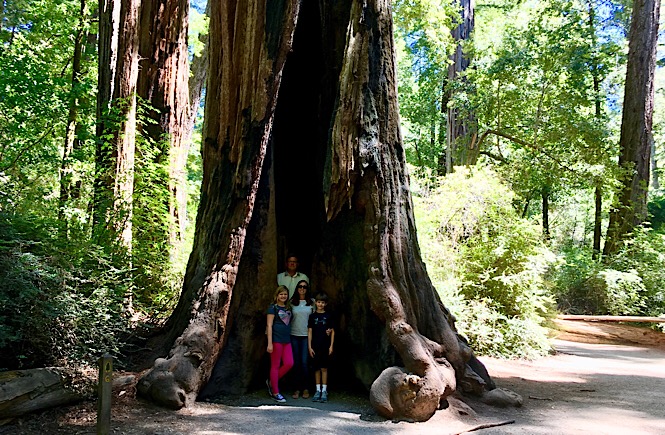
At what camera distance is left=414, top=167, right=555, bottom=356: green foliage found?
1105 centimetres

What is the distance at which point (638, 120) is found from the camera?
698 inches

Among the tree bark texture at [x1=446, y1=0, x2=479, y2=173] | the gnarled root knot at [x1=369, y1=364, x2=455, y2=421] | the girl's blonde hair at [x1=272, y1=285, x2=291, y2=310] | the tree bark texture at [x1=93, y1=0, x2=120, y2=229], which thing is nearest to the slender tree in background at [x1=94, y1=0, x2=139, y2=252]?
the tree bark texture at [x1=93, y1=0, x2=120, y2=229]

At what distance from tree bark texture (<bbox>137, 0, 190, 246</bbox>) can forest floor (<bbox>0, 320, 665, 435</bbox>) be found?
482 centimetres

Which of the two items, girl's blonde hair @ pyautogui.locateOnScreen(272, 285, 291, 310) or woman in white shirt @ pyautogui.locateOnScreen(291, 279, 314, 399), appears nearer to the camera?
girl's blonde hair @ pyautogui.locateOnScreen(272, 285, 291, 310)

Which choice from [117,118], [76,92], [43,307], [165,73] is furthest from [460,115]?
[43,307]

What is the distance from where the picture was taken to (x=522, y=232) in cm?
1177

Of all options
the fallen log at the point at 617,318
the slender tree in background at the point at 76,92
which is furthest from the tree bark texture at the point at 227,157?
the fallen log at the point at 617,318

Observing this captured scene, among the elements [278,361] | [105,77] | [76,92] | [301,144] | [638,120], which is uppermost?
[638,120]

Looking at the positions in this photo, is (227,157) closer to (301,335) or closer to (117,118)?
(301,335)

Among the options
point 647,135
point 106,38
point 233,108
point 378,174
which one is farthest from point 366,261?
point 647,135

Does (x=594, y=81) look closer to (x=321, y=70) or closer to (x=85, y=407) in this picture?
(x=321, y=70)

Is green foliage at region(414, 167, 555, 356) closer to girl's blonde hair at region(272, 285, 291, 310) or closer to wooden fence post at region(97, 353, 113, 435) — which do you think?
girl's blonde hair at region(272, 285, 291, 310)

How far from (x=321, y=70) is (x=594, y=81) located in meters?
19.2

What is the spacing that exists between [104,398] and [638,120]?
1805 centimetres
